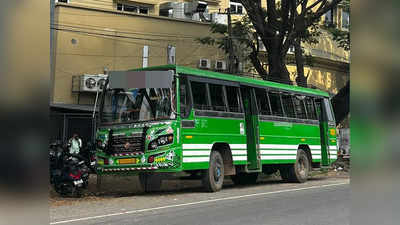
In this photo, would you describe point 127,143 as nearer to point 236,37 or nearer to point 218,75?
point 218,75

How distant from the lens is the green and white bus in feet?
43.3

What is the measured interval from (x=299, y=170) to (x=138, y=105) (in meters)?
6.93

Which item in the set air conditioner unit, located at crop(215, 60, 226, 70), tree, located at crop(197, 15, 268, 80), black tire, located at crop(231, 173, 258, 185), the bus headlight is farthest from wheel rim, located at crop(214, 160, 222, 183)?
air conditioner unit, located at crop(215, 60, 226, 70)

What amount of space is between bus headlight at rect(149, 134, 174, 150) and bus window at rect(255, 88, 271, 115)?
4.09m

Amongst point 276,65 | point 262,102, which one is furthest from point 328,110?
point 262,102

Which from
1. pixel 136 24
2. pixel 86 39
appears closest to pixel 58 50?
pixel 86 39

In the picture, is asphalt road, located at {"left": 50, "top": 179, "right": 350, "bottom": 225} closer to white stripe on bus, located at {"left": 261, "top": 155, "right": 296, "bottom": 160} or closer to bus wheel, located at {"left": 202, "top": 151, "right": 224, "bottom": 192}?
bus wheel, located at {"left": 202, "top": 151, "right": 224, "bottom": 192}

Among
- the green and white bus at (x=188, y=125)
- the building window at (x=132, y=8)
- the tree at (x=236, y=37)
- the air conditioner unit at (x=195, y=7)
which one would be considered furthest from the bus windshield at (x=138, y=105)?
the air conditioner unit at (x=195, y=7)

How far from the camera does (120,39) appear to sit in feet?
82.8

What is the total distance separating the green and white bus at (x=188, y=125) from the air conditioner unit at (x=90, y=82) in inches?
344

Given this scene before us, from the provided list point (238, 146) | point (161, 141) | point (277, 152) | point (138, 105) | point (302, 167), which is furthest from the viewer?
point (302, 167)
